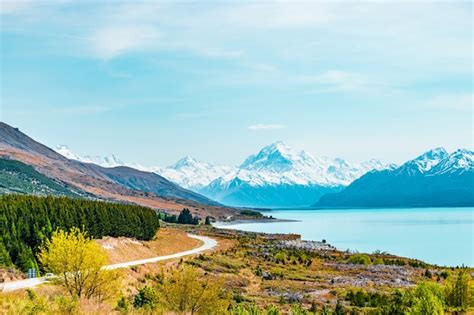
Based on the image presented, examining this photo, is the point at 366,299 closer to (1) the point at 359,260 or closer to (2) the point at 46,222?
(2) the point at 46,222

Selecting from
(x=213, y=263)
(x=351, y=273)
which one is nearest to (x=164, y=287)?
(x=213, y=263)

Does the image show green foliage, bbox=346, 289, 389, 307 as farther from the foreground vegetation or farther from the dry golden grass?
the dry golden grass

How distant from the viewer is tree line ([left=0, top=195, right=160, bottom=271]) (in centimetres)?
5850

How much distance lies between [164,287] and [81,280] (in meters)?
6.55

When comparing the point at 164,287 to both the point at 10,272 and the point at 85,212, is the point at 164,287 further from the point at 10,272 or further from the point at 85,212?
the point at 85,212

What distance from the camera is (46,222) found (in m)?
67.1

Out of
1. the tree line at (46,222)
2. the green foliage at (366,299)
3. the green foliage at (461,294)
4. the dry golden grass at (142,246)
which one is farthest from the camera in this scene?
the dry golden grass at (142,246)

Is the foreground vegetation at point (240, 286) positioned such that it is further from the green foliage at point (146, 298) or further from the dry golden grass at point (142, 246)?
the dry golden grass at point (142, 246)

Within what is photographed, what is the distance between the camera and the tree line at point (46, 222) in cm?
5850

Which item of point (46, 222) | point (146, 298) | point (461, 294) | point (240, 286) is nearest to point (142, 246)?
point (46, 222)

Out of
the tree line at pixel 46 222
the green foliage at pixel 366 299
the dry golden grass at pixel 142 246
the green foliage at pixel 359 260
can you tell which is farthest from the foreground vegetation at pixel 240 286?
the dry golden grass at pixel 142 246

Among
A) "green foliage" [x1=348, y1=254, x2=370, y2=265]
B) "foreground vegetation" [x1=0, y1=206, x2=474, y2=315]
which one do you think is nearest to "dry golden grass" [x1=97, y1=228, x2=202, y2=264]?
"foreground vegetation" [x1=0, y1=206, x2=474, y2=315]

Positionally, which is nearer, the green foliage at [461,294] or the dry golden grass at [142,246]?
the green foliage at [461,294]

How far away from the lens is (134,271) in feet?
196
